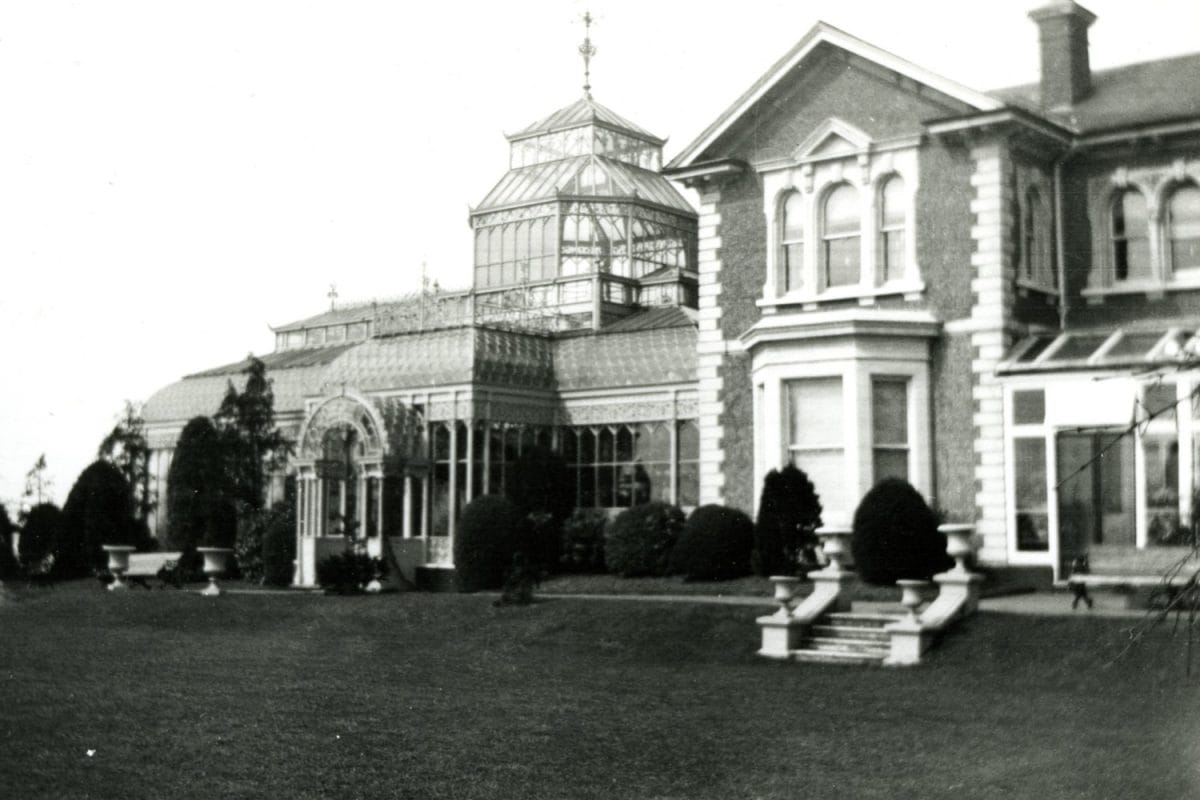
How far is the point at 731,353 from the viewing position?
2309 centimetres

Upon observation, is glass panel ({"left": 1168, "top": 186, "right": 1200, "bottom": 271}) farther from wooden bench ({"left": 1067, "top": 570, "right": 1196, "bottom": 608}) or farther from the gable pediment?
wooden bench ({"left": 1067, "top": 570, "right": 1196, "bottom": 608})

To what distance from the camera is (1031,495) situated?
782 inches

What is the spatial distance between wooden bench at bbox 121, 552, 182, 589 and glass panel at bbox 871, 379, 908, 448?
44.9 ft

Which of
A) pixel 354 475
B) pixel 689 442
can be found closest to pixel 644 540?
pixel 689 442

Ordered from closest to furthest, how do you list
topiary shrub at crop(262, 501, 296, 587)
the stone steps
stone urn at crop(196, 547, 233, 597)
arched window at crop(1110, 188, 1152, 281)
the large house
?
1. the stone steps
2. the large house
3. arched window at crop(1110, 188, 1152, 281)
4. stone urn at crop(196, 547, 233, 597)
5. topiary shrub at crop(262, 501, 296, 587)

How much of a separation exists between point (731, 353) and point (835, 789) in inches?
555

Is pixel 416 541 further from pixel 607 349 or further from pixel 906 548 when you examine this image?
pixel 906 548

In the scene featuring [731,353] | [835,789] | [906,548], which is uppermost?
[731,353]

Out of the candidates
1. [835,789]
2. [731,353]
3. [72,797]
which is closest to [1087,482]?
[731,353]

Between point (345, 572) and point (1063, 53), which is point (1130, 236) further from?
point (345, 572)

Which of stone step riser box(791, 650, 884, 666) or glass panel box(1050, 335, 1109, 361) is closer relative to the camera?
stone step riser box(791, 650, 884, 666)

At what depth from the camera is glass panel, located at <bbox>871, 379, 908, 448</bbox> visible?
20.8m

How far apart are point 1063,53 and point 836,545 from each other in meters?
10.3

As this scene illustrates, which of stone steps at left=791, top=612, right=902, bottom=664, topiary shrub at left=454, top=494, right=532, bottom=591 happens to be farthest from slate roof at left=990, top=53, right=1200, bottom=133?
topiary shrub at left=454, top=494, right=532, bottom=591
